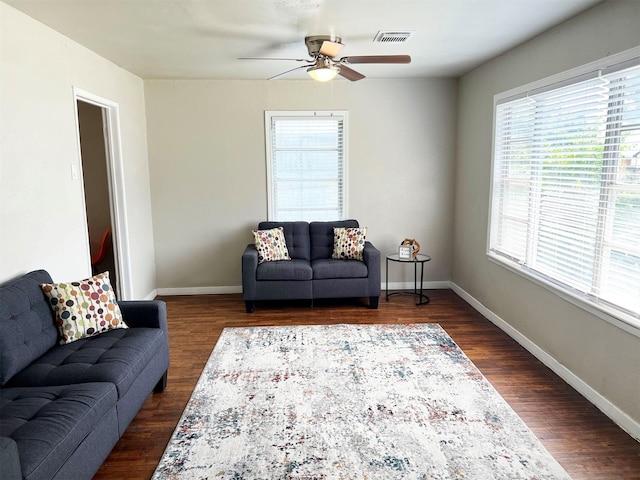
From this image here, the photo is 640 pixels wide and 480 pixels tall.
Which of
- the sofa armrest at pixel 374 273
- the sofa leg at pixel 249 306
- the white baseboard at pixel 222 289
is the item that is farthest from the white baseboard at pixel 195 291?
the sofa armrest at pixel 374 273

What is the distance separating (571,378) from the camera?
3.01 m

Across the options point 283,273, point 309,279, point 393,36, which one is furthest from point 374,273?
→ point 393,36

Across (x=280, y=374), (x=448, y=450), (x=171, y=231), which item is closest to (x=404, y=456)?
(x=448, y=450)

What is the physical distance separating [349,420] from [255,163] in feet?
11.2

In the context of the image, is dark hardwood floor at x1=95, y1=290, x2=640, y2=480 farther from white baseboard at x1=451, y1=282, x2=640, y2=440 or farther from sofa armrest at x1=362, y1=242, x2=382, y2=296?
sofa armrest at x1=362, y1=242, x2=382, y2=296

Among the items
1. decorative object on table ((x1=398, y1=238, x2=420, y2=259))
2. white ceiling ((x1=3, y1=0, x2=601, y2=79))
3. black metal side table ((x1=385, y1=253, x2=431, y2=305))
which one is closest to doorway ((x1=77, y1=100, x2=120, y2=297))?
white ceiling ((x1=3, y1=0, x2=601, y2=79))

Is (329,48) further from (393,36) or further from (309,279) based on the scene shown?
(309,279)

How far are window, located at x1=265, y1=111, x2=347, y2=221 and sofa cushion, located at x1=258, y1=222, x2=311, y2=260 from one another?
220 mm

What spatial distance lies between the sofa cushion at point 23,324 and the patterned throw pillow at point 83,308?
0.05 metres

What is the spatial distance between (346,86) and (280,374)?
345 cm

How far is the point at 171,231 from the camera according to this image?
5258 mm

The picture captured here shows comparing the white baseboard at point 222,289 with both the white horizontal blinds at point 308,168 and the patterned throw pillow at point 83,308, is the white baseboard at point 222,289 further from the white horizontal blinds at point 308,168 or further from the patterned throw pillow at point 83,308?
the patterned throw pillow at point 83,308

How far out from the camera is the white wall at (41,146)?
2.61 m

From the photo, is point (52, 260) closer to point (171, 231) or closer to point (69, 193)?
point (69, 193)
